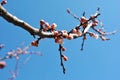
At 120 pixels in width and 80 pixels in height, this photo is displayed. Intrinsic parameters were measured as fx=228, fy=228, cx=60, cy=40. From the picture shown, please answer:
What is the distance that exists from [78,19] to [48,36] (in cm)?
214

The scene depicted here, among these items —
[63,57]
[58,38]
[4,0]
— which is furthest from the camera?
[4,0]

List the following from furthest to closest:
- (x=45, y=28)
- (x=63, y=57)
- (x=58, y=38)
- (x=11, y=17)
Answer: (x=63, y=57) < (x=45, y=28) < (x=58, y=38) < (x=11, y=17)

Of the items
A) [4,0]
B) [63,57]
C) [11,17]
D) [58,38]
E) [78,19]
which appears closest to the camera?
[11,17]

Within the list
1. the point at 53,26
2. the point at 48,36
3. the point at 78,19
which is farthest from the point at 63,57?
the point at 78,19

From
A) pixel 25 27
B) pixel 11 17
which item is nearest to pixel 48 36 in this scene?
pixel 25 27

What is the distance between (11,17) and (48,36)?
538 millimetres

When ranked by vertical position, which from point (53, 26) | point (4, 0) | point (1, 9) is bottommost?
point (1, 9)

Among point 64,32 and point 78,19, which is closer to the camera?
point 64,32

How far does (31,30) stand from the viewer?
3023mm

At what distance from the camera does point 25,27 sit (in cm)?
300

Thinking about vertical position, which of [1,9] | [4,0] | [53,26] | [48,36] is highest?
[4,0]

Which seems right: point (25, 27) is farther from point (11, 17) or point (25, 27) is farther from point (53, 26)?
point (53, 26)

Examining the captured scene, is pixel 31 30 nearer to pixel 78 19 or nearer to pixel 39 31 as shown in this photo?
pixel 39 31

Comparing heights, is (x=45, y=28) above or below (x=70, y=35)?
above
